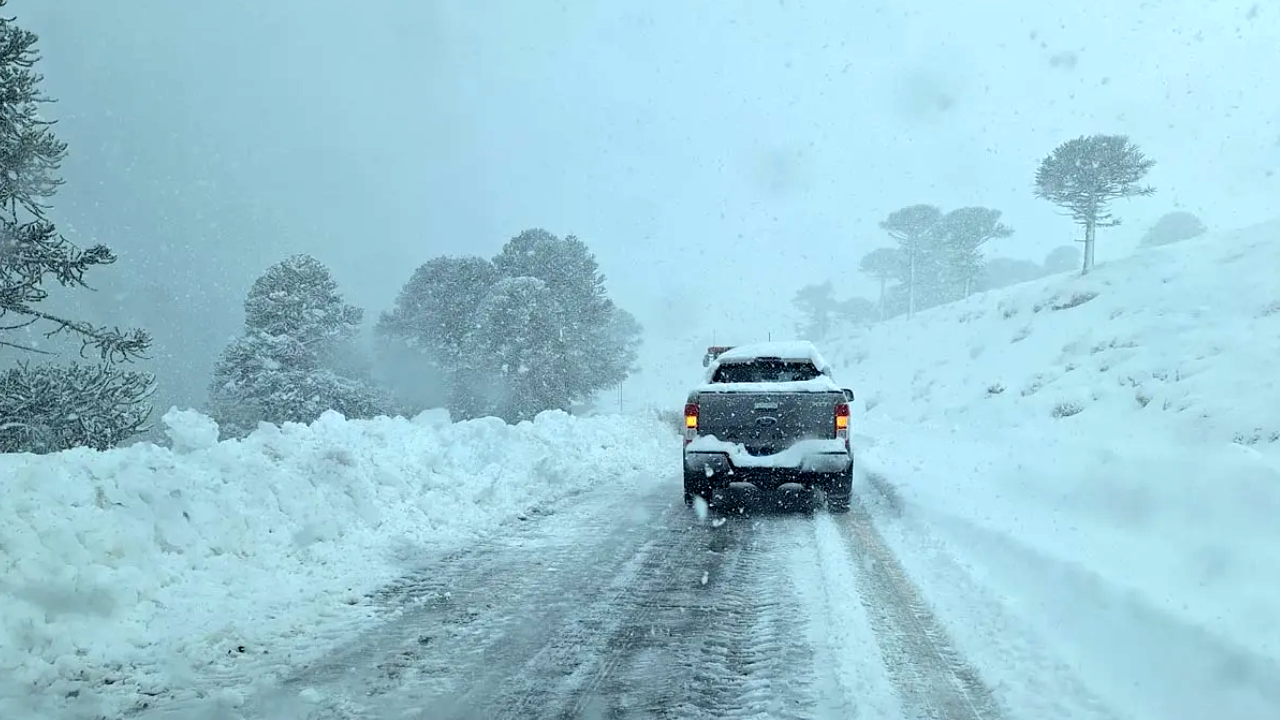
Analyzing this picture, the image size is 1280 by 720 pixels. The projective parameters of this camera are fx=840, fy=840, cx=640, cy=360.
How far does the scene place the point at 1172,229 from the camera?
76312mm

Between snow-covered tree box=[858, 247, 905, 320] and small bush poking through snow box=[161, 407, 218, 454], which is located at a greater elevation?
snow-covered tree box=[858, 247, 905, 320]

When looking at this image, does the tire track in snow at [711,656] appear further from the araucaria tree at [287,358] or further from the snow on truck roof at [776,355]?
the araucaria tree at [287,358]

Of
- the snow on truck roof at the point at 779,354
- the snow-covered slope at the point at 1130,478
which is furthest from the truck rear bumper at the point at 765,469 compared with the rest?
the snow on truck roof at the point at 779,354

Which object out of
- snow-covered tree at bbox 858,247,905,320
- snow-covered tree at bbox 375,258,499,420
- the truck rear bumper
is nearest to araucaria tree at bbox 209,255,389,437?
snow-covered tree at bbox 375,258,499,420

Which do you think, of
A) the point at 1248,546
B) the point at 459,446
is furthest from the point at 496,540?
the point at 1248,546

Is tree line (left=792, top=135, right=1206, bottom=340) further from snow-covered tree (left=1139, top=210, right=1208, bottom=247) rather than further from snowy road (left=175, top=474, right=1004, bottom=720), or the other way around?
snowy road (left=175, top=474, right=1004, bottom=720)

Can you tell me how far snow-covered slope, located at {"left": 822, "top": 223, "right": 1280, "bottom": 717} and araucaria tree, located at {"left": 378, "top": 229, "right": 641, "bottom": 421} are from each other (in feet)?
58.4

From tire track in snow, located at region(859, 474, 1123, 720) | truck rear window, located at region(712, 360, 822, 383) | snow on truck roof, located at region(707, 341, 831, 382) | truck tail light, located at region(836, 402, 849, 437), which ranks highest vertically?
snow on truck roof, located at region(707, 341, 831, 382)

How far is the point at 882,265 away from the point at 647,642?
8253 centimetres

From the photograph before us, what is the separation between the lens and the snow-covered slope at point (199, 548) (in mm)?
4379

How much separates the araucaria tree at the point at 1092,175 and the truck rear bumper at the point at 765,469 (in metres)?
37.3

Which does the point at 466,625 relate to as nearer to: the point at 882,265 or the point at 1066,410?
the point at 1066,410

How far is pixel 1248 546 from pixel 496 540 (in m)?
5.94

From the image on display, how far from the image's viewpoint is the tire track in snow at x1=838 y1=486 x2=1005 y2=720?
3.88 metres
